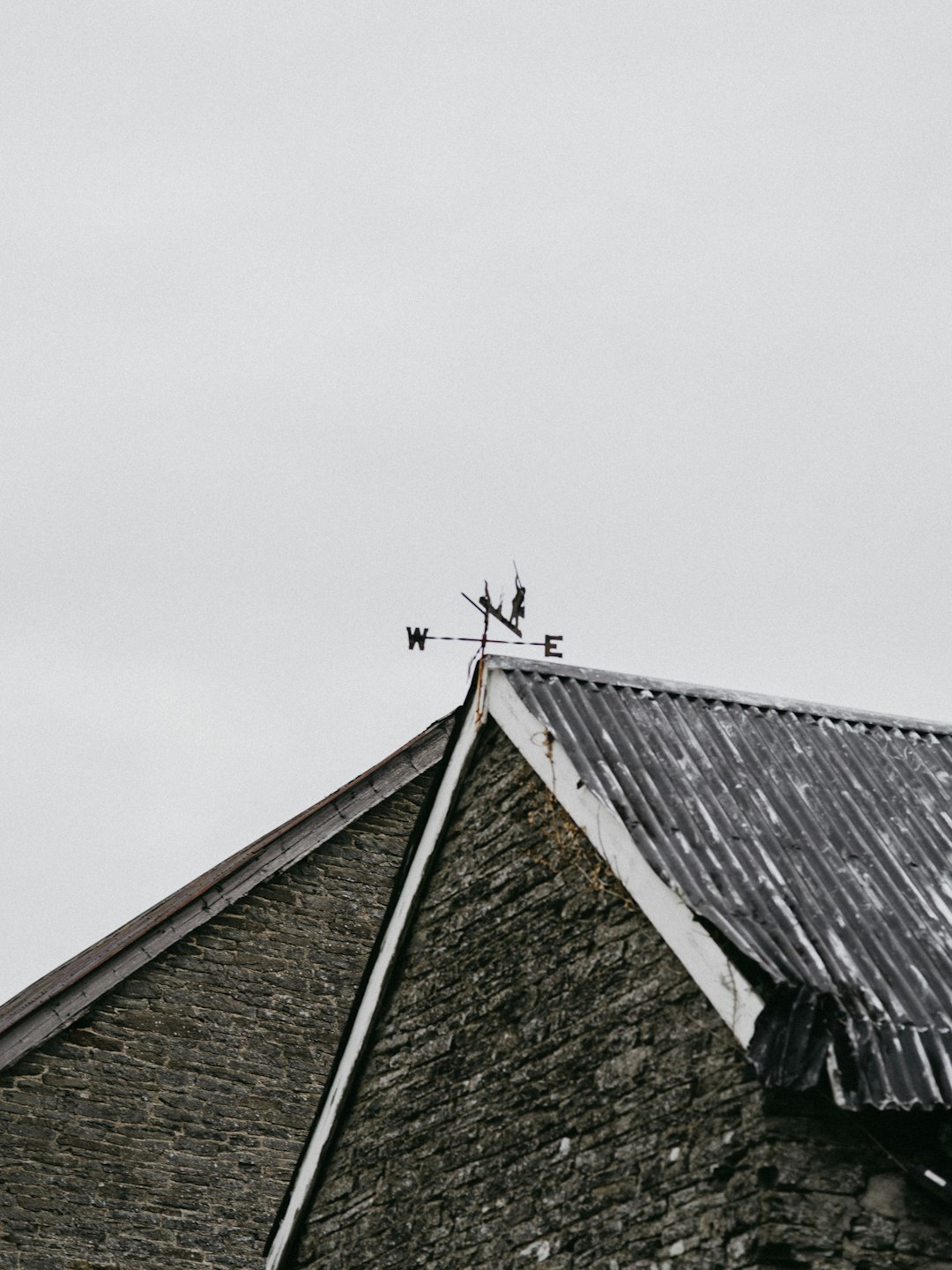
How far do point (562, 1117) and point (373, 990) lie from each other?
2.16 metres

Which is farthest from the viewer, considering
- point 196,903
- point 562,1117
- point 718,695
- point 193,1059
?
point 196,903

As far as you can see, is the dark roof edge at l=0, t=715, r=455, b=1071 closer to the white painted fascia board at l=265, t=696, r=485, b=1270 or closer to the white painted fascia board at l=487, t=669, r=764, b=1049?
the white painted fascia board at l=265, t=696, r=485, b=1270

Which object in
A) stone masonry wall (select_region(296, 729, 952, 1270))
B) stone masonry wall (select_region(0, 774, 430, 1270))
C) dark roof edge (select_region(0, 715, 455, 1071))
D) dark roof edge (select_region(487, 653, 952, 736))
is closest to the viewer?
stone masonry wall (select_region(296, 729, 952, 1270))

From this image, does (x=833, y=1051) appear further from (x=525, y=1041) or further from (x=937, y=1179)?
(x=525, y=1041)

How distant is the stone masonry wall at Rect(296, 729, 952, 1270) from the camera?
8.28 metres

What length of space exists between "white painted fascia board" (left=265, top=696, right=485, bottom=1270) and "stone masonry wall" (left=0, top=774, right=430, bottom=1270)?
14.1 ft

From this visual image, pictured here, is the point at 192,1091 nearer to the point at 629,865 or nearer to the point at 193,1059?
the point at 193,1059

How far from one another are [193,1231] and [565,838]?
727 cm

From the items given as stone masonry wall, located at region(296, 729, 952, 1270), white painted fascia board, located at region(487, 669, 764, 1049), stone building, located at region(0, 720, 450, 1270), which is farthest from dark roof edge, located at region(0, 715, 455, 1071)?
white painted fascia board, located at region(487, 669, 764, 1049)

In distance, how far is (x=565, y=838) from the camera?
10.3m

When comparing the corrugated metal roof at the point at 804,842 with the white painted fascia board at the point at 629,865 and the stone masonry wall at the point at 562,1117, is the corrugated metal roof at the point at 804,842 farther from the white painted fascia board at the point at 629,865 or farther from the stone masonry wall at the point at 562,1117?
the stone masonry wall at the point at 562,1117

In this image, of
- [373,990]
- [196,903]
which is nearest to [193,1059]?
[196,903]

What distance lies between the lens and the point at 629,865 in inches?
377

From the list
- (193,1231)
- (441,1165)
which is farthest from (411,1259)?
(193,1231)
